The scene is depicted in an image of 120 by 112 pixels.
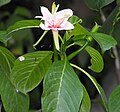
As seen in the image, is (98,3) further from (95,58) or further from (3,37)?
(3,37)

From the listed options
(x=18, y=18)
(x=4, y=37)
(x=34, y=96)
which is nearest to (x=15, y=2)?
(x=18, y=18)

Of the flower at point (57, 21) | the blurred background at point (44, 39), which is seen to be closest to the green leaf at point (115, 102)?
the flower at point (57, 21)

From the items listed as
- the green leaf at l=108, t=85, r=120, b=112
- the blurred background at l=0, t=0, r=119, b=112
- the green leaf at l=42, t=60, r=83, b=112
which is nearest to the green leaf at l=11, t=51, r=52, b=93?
the green leaf at l=42, t=60, r=83, b=112

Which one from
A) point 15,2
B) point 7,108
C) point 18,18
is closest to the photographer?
point 7,108

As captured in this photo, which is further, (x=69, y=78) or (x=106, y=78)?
(x=106, y=78)

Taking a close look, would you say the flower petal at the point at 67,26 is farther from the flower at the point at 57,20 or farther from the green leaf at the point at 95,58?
the green leaf at the point at 95,58

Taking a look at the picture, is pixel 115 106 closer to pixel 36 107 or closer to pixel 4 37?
pixel 4 37
